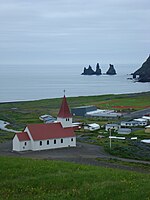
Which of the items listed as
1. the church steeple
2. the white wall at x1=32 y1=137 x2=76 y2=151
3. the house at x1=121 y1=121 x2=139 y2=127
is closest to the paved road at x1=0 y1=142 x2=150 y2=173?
the white wall at x1=32 y1=137 x2=76 y2=151

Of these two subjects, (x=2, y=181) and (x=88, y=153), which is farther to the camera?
(x=88, y=153)

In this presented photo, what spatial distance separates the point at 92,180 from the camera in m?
13.8

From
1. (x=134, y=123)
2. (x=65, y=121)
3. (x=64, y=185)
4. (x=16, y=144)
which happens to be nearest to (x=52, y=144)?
(x=65, y=121)

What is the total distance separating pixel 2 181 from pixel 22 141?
2561cm

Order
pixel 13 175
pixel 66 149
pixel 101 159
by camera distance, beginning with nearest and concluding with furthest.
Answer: pixel 13 175 → pixel 101 159 → pixel 66 149

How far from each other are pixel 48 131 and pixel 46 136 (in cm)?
84

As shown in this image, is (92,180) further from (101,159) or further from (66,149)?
(66,149)

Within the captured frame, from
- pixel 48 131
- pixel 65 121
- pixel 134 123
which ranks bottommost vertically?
pixel 134 123

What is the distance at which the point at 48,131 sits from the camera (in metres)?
40.6

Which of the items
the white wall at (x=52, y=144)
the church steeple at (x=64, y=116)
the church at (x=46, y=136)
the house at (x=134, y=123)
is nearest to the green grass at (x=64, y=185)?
the church at (x=46, y=136)

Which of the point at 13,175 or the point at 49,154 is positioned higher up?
the point at 13,175

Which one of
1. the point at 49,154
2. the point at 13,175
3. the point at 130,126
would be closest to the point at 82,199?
the point at 13,175

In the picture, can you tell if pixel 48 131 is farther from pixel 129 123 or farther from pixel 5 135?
pixel 129 123

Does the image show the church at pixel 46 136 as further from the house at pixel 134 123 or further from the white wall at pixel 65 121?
the house at pixel 134 123
